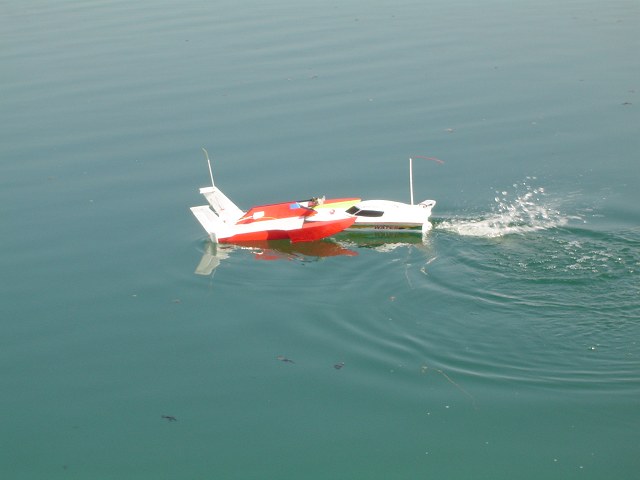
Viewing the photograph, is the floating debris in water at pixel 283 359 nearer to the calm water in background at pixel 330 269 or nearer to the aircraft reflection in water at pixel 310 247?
the calm water in background at pixel 330 269

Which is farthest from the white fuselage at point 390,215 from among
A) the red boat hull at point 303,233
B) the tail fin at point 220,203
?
the tail fin at point 220,203

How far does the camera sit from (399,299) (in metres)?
22.1

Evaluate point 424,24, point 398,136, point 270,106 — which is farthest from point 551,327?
point 424,24

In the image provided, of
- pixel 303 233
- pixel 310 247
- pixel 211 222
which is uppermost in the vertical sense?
pixel 211 222

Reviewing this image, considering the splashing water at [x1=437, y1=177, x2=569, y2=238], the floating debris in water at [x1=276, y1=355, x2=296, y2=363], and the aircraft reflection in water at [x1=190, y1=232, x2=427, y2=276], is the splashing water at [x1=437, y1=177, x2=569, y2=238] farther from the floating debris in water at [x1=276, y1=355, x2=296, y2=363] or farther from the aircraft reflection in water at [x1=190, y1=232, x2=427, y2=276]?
the floating debris in water at [x1=276, y1=355, x2=296, y2=363]

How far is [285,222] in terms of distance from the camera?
25.7m

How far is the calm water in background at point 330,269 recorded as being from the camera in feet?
58.7

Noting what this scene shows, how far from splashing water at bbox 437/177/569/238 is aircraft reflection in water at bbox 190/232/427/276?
1272mm

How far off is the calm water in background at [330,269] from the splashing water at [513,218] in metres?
0.09

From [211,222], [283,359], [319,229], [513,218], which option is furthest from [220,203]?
[513,218]

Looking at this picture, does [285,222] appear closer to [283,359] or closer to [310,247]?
[310,247]

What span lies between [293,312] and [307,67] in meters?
19.7

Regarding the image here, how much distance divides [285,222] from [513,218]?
634cm

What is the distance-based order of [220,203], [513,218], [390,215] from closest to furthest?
[390,215] < [513,218] < [220,203]
